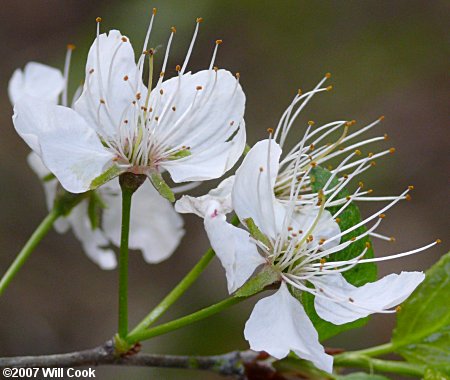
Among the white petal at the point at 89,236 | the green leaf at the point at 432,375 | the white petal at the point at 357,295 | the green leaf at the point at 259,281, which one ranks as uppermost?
the white petal at the point at 89,236

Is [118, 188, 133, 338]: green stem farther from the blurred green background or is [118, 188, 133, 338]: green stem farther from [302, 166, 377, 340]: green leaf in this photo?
the blurred green background

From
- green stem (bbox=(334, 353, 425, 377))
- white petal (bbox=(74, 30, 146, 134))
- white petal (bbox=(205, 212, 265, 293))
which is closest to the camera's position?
white petal (bbox=(205, 212, 265, 293))

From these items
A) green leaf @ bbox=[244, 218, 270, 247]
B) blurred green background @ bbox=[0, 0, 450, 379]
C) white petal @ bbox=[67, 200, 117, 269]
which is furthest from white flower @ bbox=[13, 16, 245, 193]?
blurred green background @ bbox=[0, 0, 450, 379]

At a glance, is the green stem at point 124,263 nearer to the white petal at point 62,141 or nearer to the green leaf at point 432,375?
the white petal at point 62,141

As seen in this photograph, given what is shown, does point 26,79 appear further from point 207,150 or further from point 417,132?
point 417,132

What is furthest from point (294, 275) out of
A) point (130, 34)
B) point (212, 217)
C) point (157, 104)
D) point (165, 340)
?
point (165, 340)

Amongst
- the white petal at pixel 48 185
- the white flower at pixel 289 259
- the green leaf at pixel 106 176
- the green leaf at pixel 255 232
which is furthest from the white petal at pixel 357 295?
the white petal at pixel 48 185
